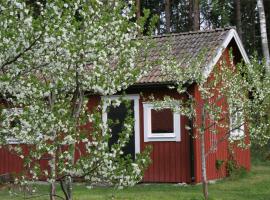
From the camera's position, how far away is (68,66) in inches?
246

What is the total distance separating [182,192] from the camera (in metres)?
12.6

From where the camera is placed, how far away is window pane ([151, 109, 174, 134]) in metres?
14.8

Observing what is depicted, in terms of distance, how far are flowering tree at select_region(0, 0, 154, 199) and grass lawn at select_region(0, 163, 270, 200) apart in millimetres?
4503

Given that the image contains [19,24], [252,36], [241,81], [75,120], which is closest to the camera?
[19,24]

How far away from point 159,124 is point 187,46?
2928 millimetres

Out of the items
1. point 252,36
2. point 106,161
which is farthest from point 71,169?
point 252,36

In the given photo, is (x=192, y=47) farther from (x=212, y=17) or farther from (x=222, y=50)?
(x=212, y=17)

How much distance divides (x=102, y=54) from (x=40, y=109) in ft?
3.13

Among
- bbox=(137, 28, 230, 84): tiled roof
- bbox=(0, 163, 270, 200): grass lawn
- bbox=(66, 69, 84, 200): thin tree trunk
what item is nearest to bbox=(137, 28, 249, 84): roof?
bbox=(137, 28, 230, 84): tiled roof

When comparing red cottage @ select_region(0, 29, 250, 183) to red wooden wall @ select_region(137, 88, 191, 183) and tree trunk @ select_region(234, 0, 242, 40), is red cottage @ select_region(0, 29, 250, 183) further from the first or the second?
tree trunk @ select_region(234, 0, 242, 40)

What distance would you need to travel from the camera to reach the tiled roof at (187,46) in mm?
14758

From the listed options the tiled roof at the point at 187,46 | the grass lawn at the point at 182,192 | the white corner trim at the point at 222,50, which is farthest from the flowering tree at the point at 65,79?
the tiled roof at the point at 187,46

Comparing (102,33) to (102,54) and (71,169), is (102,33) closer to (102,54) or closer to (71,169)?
(102,54)

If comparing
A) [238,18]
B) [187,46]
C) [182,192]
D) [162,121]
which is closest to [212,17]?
[238,18]
